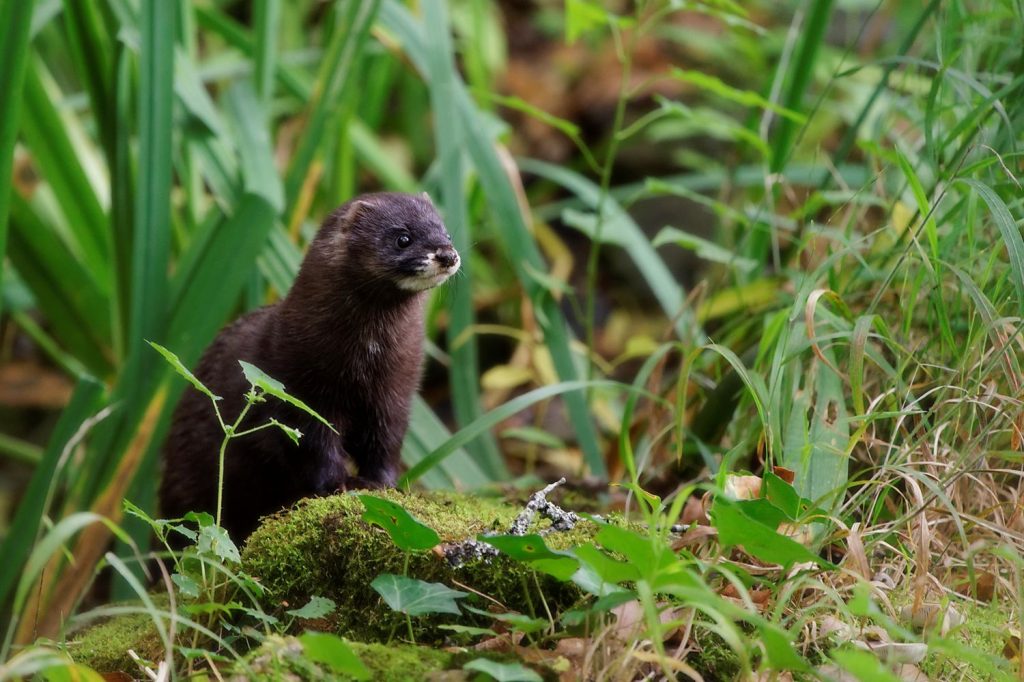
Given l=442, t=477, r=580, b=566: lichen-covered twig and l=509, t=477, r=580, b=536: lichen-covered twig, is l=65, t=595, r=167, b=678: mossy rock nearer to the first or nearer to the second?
l=442, t=477, r=580, b=566: lichen-covered twig

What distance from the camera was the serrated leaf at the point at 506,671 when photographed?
6.04ft

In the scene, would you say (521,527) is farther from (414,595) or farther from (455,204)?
(455,204)

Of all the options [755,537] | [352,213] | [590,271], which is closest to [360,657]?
[755,537]

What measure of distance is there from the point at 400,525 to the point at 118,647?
860 mm

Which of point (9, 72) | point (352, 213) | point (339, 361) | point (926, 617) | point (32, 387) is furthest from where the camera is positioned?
point (32, 387)

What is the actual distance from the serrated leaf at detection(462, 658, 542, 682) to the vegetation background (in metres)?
0.39

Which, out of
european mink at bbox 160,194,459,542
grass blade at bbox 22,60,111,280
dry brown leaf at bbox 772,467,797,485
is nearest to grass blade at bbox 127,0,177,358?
european mink at bbox 160,194,459,542

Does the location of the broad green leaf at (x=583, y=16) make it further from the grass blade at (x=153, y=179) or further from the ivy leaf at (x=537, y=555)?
the ivy leaf at (x=537, y=555)

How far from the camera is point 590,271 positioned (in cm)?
400

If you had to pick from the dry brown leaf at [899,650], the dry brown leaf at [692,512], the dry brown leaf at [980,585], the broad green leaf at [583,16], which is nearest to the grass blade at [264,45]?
the broad green leaf at [583,16]

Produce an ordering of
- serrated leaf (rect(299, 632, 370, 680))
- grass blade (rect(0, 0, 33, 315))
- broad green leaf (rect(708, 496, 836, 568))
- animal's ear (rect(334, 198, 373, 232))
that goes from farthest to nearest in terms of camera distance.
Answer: grass blade (rect(0, 0, 33, 315)), animal's ear (rect(334, 198, 373, 232)), broad green leaf (rect(708, 496, 836, 568)), serrated leaf (rect(299, 632, 370, 680))

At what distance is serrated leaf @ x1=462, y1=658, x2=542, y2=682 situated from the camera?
1840mm

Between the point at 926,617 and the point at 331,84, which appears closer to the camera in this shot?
the point at 926,617

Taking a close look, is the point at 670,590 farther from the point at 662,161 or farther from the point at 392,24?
the point at 662,161
